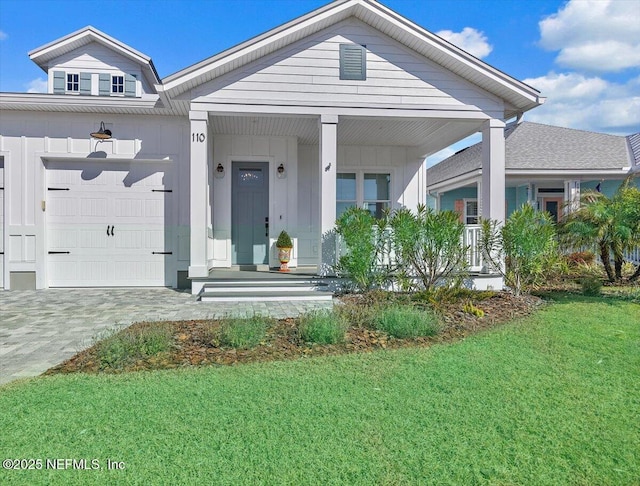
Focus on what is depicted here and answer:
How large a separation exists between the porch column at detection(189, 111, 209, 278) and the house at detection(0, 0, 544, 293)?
25 mm

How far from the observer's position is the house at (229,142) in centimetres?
750

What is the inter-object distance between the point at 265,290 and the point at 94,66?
1137 centimetres

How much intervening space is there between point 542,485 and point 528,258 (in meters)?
5.43

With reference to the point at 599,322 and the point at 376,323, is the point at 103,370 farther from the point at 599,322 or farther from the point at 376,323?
the point at 599,322

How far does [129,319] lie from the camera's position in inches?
218

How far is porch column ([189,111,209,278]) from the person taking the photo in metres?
7.42

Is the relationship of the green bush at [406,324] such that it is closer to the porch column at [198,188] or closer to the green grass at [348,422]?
the green grass at [348,422]

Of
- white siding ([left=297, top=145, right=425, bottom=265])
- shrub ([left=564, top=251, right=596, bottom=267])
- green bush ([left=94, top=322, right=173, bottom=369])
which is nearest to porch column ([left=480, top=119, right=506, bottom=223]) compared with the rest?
white siding ([left=297, top=145, right=425, bottom=265])

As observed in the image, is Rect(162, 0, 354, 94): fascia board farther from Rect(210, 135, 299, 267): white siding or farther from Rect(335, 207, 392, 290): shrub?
Rect(335, 207, 392, 290): shrub

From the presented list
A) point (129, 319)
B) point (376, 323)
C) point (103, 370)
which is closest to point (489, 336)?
point (376, 323)

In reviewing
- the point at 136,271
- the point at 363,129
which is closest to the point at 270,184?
the point at 363,129

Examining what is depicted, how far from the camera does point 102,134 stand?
8.05 m

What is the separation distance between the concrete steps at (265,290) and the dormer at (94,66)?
936cm

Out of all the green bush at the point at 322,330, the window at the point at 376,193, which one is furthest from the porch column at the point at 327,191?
the window at the point at 376,193
